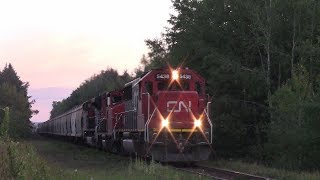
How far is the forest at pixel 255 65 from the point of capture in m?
29.6

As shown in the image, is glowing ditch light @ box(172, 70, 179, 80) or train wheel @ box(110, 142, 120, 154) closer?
glowing ditch light @ box(172, 70, 179, 80)

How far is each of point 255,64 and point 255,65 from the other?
0.08 meters

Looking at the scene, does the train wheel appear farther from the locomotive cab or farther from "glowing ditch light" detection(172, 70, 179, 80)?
"glowing ditch light" detection(172, 70, 179, 80)

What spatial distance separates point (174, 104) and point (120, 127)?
6.09 metres

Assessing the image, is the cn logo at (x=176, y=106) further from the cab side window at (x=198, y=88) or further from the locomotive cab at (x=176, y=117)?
the cab side window at (x=198, y=88)

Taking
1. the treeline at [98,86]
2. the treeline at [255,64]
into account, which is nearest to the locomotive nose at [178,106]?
the treeline at [255,64]

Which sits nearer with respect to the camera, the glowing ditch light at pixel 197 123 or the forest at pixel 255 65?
the glowing ditch light at pixel 197 123

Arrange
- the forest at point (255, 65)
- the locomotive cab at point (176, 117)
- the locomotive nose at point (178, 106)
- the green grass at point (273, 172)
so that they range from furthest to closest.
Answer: the forest at point (255, 65), the locomotive nose at point (178, 106), the locomotive cab at point (176, 117), the green grass at point (273, 172)

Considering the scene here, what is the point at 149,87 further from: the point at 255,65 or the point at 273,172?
the point at 255,65

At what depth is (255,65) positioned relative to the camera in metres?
37.0

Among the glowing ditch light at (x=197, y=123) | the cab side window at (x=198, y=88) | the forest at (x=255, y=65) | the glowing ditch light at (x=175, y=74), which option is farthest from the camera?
the forest at (x=255, y=65)

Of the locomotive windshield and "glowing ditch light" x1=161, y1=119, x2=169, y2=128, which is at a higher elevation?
the locomotive windshield

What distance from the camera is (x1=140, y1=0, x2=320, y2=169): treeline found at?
97.5 ft

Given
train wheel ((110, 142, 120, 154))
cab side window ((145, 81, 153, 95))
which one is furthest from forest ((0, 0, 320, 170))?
cab side window ((145, 81, 153, 95))
